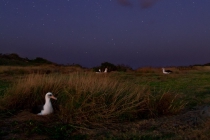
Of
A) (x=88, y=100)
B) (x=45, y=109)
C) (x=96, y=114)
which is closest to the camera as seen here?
(x=96, y=114)

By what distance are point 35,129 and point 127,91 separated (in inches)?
128

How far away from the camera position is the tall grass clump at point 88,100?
321 inches

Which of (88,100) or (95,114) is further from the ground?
(88,100)

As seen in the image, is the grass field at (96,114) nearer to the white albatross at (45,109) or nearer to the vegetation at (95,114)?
the vegetation at (95,114)

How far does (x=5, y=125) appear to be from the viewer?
7.80 metres

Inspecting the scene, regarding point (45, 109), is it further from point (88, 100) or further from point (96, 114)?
point (96, 114)

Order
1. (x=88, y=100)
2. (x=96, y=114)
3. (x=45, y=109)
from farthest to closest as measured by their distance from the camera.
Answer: (x=88, y=100), (x=45, y=109), (x=96, y=114)

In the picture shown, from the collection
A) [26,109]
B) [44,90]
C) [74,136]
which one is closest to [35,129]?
[74,136]

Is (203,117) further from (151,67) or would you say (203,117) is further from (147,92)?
(151,67)

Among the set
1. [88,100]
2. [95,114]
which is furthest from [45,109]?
[95,114]

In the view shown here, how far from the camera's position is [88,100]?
28.3 feet

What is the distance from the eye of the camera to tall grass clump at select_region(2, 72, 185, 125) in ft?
26.8

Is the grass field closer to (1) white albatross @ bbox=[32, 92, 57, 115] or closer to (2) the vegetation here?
(2) the vegetation

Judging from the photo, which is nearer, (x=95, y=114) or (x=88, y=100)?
(x=95, y=114)
